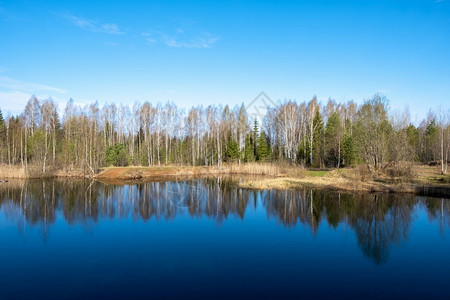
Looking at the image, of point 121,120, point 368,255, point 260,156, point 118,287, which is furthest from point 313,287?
point 121,120

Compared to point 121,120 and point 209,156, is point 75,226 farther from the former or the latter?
point 121,120

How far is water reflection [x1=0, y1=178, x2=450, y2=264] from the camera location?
14469 millimetres

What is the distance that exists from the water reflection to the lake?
0.06 m

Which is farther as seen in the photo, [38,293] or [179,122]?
[179,122]

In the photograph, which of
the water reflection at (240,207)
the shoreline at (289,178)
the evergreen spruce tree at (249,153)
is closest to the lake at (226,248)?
the water reflection at (240,207)

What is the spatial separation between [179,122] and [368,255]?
153ft

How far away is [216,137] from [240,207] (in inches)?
1241

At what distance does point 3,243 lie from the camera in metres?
12.1

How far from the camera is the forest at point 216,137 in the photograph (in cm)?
3041

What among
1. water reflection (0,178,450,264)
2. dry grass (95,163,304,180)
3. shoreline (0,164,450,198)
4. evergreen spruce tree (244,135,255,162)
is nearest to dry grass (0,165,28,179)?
shoreline (0,164,450,198)

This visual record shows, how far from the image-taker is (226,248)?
11.6 metres

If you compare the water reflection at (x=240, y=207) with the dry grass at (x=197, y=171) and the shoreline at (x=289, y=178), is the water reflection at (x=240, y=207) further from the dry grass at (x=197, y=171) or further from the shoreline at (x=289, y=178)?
the dry grass at (x=197, y=171)

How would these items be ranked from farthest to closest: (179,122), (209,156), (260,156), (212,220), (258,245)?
(179,122)
(209,156)
(260,156)
(212,220)
(258,245)

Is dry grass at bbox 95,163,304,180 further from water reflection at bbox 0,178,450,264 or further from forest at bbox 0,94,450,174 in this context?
water reflection at bbox 0,178,450,264
